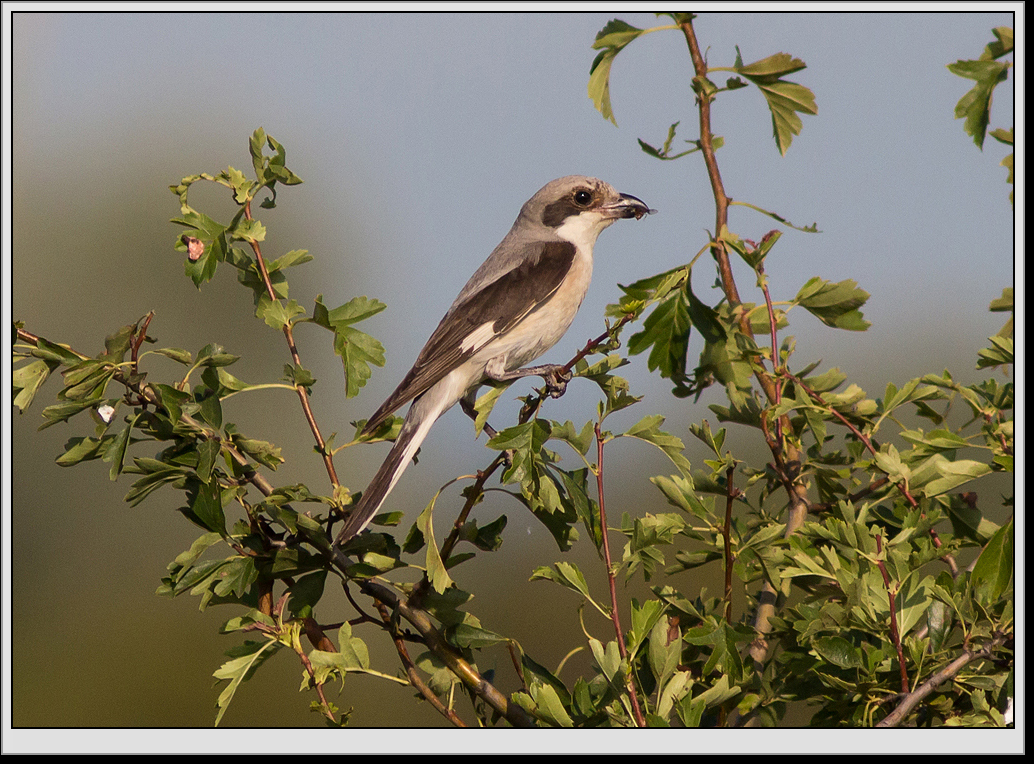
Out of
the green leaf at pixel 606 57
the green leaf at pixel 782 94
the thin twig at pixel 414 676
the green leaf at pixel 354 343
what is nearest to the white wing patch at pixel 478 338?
the green leaf at pixel 354 343

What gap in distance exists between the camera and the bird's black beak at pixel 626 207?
4363mm

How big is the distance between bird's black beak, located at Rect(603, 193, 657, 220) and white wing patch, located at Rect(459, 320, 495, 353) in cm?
108

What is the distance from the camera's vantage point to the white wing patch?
12.1 feet

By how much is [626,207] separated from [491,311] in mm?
1065

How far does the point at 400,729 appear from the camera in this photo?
2.05m

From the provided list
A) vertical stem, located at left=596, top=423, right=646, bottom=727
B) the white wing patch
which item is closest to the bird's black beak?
the white wing patch

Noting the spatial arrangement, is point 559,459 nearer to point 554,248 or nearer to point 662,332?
point 662,332

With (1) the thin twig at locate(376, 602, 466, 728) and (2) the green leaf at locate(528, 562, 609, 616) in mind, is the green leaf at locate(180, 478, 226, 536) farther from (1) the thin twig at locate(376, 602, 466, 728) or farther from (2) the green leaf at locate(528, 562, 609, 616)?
(2) the green leaf at locate(528, 562, 609, 616)

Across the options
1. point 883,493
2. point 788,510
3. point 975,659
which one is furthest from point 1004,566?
point 788,510

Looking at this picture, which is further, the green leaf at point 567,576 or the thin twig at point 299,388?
the thin twig at point 299,388

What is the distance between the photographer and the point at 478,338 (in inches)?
147

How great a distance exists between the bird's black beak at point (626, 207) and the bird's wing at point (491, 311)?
1.24ft

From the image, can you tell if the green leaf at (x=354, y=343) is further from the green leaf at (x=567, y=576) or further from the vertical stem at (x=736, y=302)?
the vertical stem at (x=736, y=302)

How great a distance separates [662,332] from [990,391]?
32.6 inches
